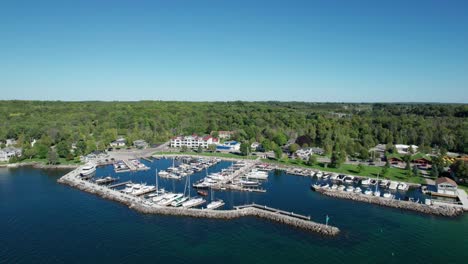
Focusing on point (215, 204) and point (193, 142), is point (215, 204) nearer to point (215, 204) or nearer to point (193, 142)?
point (215, 204)

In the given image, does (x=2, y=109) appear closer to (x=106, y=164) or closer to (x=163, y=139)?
(x=163, y=139)

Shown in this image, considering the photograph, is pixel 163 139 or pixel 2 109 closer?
pixel 163 139

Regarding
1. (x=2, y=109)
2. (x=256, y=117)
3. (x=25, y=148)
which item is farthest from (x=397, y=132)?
(x=2, y=109)

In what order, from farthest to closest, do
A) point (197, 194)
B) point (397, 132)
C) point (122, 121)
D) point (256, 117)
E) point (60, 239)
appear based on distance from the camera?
1. point (256, 117)
2. point (122, 121)
3. point (397, 132)
4. point (197, 194)
5. point (60, 239)

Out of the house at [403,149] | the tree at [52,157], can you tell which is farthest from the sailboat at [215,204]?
the house at [403,149]

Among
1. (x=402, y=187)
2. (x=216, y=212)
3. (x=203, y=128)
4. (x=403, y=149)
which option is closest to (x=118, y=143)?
(x=203, y=128)

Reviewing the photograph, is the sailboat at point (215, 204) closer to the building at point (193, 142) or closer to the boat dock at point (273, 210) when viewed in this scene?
the boat dock at point (273, 210)

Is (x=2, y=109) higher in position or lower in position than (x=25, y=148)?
higher
